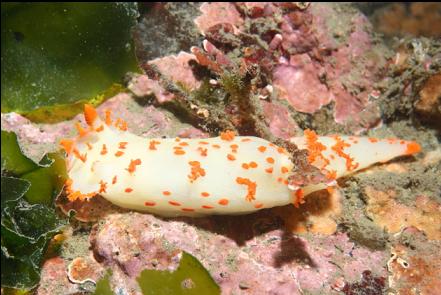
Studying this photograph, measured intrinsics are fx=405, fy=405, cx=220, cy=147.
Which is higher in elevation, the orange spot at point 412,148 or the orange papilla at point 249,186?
the orange papilla at point 249,186

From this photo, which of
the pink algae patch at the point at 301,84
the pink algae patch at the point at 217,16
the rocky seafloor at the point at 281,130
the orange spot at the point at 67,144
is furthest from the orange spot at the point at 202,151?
the pink algae patch at the point at 217,16

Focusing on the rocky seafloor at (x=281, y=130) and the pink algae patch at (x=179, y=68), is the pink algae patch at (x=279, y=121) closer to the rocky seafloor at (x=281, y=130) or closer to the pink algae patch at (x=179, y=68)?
the rocky seafloor at (x=281, y=130)

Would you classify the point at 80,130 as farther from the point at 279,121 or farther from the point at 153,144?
the point at 279,121

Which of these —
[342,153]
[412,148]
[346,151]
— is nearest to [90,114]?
[342,153]

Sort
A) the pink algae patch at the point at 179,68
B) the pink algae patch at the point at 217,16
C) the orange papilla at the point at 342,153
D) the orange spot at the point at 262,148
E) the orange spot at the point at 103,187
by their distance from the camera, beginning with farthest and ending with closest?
the pink algae patch at the point at 217,16 < the pink algae patch at the point at 179,68 < the orange papilla at the point at 342,153 < the orange spot at the point at 262,148 < the orange spot at the point at 103,187

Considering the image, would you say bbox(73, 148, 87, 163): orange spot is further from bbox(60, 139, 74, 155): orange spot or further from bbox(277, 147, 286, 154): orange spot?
bbox(277, 147, 286, 154): orange spot

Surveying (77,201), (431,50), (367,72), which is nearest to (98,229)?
(77,201)
